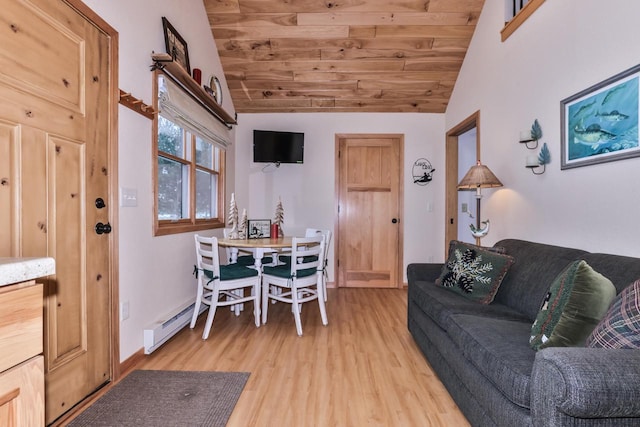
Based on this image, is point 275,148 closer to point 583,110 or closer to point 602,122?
point 583,110

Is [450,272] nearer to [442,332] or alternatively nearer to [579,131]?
[442,332]

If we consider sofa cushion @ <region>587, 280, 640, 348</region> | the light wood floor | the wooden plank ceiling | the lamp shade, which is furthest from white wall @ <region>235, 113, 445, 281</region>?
sofa cushion @ <region>587, 280, 640, 348</region>

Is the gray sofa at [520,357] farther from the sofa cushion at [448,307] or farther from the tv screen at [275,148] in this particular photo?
the tv screen at [275,148]

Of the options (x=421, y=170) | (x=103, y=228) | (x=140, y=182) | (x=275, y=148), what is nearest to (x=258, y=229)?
(x=275, y=148)

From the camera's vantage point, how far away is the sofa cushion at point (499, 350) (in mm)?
1241

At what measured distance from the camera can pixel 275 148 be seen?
4.56m

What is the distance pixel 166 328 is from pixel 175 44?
2.28 meters

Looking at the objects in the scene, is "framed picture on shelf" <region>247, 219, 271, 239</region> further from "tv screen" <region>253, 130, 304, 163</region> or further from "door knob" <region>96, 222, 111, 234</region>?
"door knob" <region>96, 222, 111, 234</region>

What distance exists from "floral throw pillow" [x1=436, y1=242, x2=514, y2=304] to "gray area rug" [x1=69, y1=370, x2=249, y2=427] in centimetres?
154

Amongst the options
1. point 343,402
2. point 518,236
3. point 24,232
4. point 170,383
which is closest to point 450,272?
point 518,236

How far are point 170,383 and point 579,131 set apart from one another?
9.62 ft

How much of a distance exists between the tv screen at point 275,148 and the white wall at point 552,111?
7.22 feet

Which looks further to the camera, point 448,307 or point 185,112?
point 185,112

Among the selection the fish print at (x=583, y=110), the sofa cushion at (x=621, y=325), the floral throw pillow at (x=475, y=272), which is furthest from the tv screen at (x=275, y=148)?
the sofa cushion at (x=621, y=325)
